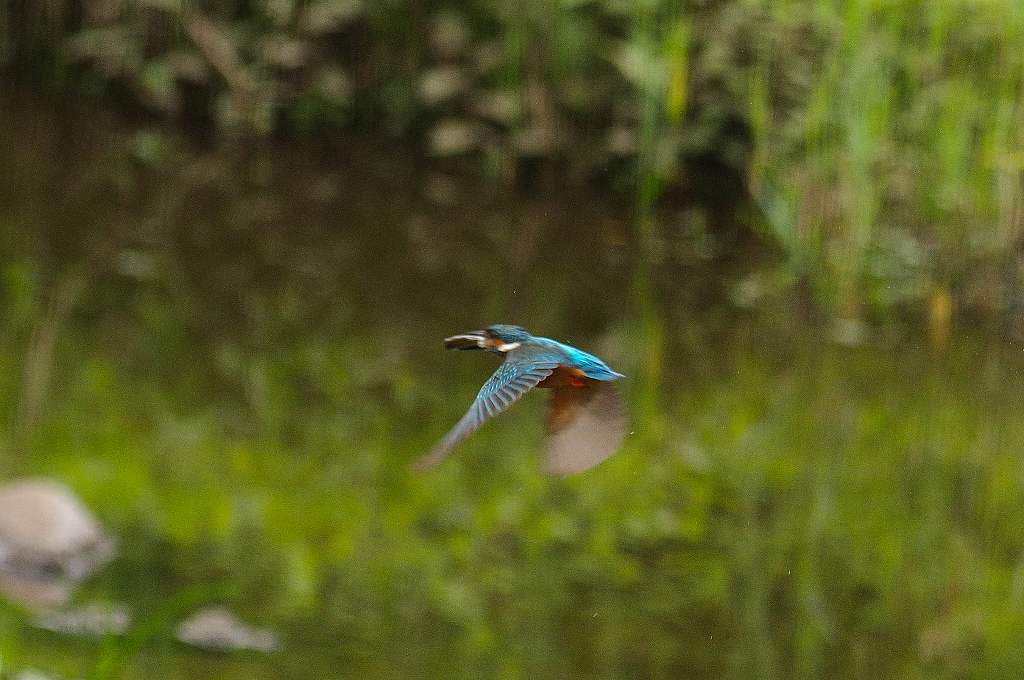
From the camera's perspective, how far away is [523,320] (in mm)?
3674

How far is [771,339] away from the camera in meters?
3.75

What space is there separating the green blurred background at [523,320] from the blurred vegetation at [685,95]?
0.04 ft

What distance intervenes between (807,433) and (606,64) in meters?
1.87

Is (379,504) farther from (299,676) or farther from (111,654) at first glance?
(111,654)

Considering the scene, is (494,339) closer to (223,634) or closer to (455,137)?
(223,634)

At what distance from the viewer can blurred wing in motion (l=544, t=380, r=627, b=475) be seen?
104 cm

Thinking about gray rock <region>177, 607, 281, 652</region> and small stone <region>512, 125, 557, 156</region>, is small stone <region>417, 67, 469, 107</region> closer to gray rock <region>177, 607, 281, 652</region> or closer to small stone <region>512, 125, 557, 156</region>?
small stone <region>512, 125, 557, 156</region>

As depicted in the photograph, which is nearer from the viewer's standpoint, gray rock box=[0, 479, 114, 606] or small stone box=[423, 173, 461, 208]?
gray rock box=[0, 479, 114, 606]

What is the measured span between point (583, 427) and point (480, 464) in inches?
77.7

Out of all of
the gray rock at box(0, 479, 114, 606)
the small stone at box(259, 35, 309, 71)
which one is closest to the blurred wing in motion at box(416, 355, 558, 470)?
the gray rock at box(0, 479, 114, 606)

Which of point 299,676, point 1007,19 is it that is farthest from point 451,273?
point 299,676

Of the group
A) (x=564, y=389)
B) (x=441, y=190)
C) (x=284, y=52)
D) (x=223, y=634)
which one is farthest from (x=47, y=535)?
(x=284, y=52)

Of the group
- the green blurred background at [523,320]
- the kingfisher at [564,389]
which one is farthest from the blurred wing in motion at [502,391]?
the green blurred background at [523,320]

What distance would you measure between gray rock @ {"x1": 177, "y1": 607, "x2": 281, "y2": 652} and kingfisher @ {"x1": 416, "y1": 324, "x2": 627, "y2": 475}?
139 cm
